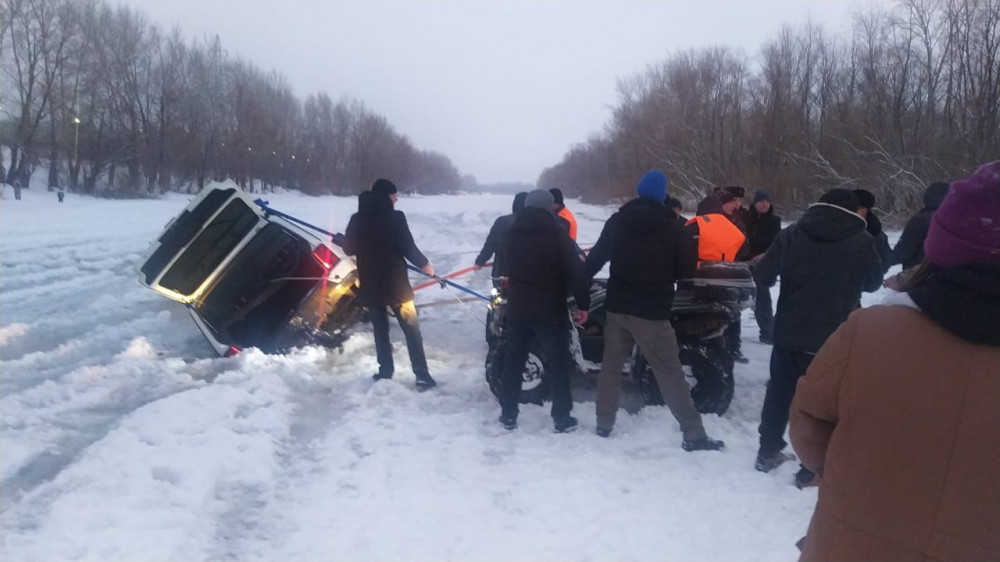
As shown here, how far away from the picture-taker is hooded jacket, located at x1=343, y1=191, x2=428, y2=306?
6.09m

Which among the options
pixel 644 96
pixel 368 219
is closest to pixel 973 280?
pixel 368 219

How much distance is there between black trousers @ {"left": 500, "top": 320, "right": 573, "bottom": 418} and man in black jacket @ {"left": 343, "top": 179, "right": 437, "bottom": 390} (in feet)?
3.87

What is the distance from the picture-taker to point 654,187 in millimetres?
4609

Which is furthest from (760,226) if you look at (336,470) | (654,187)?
(336,470)

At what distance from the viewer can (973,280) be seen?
161cm

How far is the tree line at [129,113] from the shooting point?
130 ft

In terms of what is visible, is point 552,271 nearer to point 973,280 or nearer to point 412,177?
point 973,280

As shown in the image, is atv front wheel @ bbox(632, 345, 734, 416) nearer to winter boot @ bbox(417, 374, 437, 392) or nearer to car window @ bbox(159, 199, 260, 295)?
winter boot @ bbox(417, 374, 437, 392)

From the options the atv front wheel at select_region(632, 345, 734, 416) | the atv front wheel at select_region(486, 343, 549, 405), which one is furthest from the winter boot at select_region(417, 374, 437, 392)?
the atv front wheel at select_region(632, 345, 734, 416)

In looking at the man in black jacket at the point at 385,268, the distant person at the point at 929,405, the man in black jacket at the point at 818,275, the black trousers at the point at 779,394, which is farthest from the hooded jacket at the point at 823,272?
the man in black jacket at the point at 385,268

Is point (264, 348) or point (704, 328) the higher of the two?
point (704, 328)

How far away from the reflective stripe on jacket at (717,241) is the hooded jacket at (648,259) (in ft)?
3.15

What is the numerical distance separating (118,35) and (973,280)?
5660 centimetres

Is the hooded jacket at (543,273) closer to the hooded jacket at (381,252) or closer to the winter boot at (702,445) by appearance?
the winter boot at (702,445)
